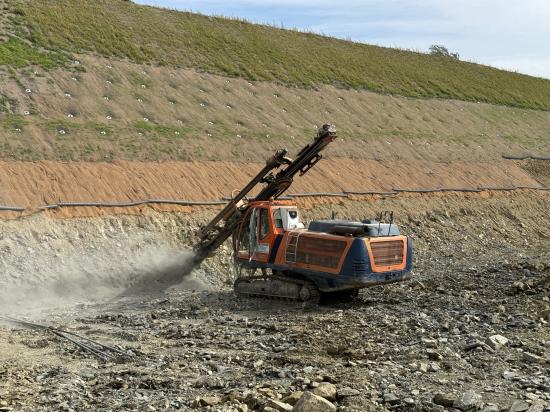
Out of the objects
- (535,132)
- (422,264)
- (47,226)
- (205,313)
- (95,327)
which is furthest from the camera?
(535,132)

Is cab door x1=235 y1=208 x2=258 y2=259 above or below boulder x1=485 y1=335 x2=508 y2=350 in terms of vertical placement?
above

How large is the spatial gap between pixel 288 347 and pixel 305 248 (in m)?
4.35

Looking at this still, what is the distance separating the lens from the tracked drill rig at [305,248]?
15.7m

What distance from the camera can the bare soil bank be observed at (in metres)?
22.6

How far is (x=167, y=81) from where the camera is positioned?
36219mm

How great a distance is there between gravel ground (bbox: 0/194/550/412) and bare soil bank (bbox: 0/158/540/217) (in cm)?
157

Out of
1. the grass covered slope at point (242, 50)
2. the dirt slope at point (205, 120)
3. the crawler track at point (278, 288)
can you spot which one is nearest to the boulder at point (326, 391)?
the crawler track at point (278, 288)

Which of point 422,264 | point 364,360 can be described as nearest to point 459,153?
point 422,264

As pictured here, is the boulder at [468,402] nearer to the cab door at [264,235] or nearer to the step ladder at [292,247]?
the step ladder at [292,247]

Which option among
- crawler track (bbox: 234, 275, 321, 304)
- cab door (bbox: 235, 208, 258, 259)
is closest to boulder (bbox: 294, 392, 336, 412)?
crawler track (bbox: 234, 275, 321, 304)

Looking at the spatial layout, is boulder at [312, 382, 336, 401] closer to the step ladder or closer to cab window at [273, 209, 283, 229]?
the step ladder

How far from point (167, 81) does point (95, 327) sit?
922 inches

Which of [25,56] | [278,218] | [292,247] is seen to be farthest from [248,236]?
[25,56]

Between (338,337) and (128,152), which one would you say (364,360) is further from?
(128,152)
